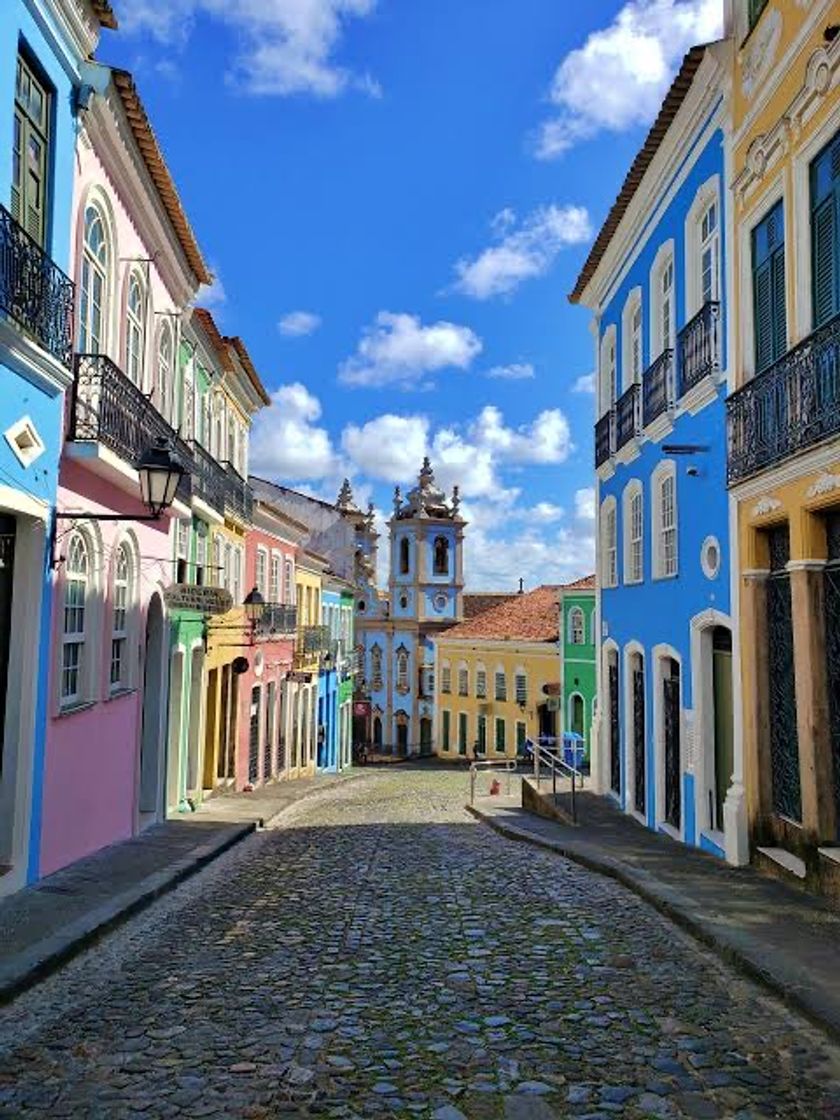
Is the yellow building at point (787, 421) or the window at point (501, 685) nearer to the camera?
the yellow building at point (787, 421)

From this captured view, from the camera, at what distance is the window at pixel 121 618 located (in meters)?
11.3

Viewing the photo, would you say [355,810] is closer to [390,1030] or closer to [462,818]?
[462,818]

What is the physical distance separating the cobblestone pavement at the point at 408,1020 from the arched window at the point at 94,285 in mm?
5652

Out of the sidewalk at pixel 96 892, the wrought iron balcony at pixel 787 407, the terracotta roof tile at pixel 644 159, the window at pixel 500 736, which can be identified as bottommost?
the window at pixel 500 736

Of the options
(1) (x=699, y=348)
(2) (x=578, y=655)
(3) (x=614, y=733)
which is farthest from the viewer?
(2) (x=578, y=655)

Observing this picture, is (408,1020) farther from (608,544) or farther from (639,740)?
(608,544)

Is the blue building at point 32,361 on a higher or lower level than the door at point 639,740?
higher

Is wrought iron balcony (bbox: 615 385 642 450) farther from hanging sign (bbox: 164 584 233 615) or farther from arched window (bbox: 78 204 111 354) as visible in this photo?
arched window (bbox: 78 204 111 354)

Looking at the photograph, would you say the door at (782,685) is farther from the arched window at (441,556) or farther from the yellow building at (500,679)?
the arched window at (441,556)

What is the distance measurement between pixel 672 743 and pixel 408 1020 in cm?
868

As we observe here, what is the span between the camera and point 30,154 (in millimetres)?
8102

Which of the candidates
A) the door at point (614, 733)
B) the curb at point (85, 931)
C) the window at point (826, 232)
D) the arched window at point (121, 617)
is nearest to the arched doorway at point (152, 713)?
the arched window at point (121, 617)

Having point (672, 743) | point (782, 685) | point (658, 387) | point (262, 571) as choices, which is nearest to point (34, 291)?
point (782, 685)

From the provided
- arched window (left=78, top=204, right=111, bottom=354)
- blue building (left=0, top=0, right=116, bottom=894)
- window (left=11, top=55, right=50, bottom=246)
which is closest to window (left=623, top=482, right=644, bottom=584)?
arched window (left=78, top=204, right=111, bottom=354)
